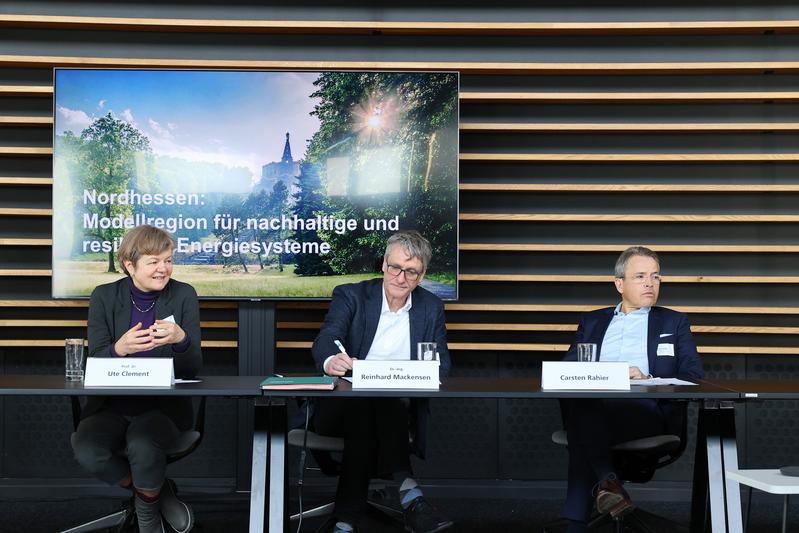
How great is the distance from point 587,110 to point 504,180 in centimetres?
65

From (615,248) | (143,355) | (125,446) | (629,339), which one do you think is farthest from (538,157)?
(125,446)

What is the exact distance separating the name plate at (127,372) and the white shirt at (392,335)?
115 centimetres

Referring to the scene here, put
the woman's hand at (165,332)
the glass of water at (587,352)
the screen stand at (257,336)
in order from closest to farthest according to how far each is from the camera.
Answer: the glass of water at (587,352) → the woman's hand at (165,332) → the screen stand at (257,336)

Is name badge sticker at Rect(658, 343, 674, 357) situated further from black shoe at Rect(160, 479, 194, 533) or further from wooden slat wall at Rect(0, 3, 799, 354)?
black shoe at Rect(160, 479, 194, 533)

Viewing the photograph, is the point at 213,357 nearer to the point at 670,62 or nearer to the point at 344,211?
the point at 344,211

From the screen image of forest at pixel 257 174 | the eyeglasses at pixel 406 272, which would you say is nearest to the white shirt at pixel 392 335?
the eyeglasses at pixel 406 272

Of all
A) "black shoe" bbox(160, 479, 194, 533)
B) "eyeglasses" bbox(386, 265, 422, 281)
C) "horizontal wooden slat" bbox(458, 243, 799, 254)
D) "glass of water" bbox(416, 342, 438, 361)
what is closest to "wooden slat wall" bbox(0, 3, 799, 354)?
"horizontal wooden slat" bbox(458, 243, 799, 254)

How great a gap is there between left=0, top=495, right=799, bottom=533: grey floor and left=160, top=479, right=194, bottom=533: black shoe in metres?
0.60

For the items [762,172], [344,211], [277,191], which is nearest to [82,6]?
[277,191]

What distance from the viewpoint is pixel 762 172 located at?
525cm

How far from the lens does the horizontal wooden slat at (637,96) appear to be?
509 centimetres

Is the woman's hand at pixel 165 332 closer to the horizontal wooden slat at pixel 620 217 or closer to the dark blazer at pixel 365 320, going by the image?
the dark blazer at pixel 365 320

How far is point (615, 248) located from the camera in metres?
5.19

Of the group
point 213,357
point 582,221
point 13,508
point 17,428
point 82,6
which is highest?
point 82,6
